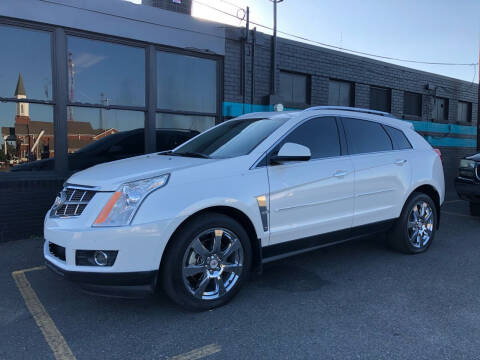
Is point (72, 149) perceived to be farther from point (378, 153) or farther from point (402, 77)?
point (402, 77)

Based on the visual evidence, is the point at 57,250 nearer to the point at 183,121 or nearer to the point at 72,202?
the point at 72,202

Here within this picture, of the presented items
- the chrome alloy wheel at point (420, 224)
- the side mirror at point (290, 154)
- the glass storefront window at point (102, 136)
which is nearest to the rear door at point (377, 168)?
the chrome alloy wheel at point (420, 224)

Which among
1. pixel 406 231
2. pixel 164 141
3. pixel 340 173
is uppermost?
pixel 164 141

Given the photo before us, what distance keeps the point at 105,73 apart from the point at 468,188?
676cm

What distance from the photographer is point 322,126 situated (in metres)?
4.45

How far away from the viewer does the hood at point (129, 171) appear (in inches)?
130

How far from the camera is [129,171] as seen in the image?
3.54 metres

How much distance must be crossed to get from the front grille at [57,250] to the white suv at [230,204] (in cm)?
1

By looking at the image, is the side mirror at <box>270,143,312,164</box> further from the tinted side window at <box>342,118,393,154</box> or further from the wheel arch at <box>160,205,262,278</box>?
the tinted side window at <box>342,118,393,154</box>

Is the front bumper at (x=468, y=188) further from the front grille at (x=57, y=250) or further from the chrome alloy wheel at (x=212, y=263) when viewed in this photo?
the front grille at (x=57, y=250)

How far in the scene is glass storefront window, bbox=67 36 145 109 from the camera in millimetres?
6836

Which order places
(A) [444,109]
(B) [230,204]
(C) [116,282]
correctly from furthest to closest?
1. (A) [444,109]
2. (B) [230,204]
3. (C) [116,282]

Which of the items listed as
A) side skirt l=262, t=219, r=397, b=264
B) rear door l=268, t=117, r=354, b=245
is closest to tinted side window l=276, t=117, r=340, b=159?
rear door l=268, t=117, r=354, b=245

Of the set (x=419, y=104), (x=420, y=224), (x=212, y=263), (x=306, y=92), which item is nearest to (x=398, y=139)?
(x=420, y=224)
